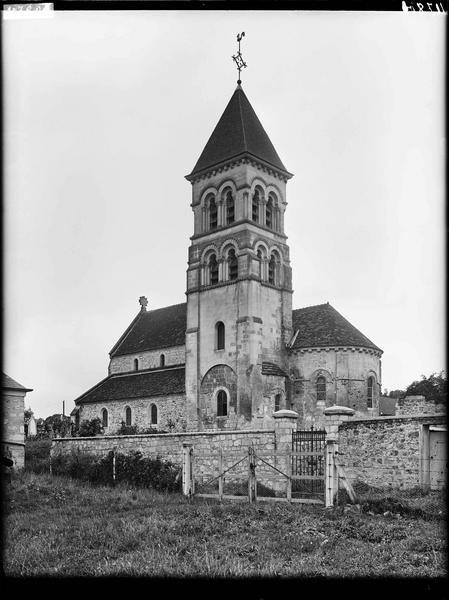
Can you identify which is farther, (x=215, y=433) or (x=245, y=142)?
(x=245, y=142)

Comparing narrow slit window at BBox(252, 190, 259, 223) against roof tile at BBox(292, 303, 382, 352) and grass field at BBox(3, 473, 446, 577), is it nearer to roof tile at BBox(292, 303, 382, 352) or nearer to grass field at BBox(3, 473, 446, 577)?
roof tile at BBox(292, 303, 382, 352)

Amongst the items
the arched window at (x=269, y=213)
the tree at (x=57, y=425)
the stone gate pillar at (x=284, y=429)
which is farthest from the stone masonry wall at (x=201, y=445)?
the arched window at (x=269, y=213)

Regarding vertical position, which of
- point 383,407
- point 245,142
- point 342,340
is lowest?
point 383,407

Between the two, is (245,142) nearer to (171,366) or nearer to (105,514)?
(171,366)

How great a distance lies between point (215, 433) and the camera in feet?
65.4

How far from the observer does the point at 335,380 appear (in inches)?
1284

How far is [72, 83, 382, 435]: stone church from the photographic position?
32938mm

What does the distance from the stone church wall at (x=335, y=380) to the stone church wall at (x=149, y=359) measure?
9103 millimetres

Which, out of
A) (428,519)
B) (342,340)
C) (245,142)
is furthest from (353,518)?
(245,142)

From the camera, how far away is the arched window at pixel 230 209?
117ft

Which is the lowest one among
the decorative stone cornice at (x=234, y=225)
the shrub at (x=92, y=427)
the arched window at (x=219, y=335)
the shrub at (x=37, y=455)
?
the shrub at (x=92, y=427)

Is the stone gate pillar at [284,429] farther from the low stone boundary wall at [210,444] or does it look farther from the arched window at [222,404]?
the arched window at [222,404]

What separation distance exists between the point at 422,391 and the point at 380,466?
1114 inches

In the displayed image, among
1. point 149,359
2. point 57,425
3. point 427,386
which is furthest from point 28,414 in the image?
point 427,386
